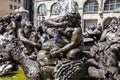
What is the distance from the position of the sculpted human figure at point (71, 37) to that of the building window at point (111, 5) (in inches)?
1645

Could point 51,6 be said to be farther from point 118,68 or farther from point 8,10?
point 118,68

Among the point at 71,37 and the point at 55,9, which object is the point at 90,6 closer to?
the point at 55,9

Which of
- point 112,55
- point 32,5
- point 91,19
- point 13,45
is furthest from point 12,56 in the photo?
point 32,5

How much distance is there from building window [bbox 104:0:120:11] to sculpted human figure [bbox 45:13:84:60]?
137 ft

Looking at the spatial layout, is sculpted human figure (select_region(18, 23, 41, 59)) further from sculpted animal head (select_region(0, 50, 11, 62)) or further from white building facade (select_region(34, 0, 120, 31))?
white building facade (select_region(34, 0, 120, 31))

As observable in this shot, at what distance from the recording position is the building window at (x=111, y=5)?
46594 millimetres

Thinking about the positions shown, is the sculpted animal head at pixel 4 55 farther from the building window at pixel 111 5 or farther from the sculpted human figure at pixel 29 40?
the building window at pixel 111 5

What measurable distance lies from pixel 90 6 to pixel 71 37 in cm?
4460

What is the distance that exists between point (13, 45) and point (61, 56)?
1.88 metres

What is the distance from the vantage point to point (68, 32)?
18.9 feet

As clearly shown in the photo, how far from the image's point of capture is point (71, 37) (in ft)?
18.8

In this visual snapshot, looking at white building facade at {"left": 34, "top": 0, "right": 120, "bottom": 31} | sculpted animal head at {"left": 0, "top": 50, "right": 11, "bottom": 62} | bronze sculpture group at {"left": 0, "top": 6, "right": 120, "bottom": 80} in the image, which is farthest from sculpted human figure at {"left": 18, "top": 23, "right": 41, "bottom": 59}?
white building facade at {"left": 34, "top": 0, "right": 120, "bottom": 31}

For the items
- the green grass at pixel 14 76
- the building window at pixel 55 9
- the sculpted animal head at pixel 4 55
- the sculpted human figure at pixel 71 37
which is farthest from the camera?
the building window at pixel 55 9

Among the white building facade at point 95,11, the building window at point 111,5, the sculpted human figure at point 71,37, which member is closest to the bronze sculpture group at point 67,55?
the sculpted human figure at point 71,37
